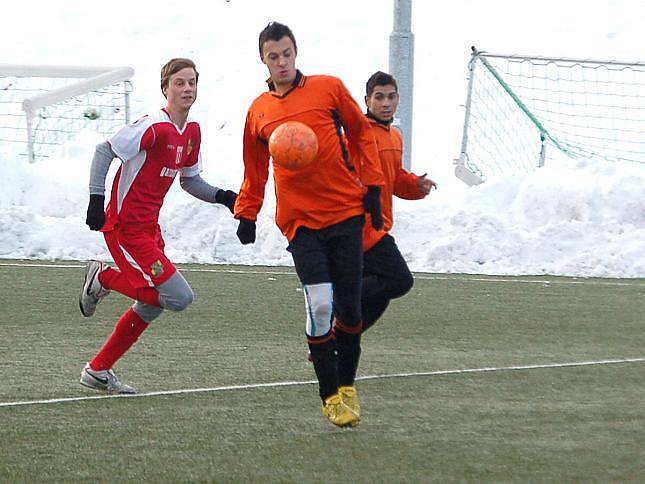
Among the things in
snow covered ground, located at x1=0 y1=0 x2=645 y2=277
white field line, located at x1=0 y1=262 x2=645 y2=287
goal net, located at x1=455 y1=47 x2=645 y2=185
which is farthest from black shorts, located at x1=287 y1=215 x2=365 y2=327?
goal net, located at x1=455 y1=47 x2=645 y2=185

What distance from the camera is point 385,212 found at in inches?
331

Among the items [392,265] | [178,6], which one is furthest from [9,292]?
[178,6]

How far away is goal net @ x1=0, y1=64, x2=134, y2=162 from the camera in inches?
855

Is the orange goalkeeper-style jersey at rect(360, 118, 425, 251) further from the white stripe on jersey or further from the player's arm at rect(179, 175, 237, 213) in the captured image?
the white stripe on jersey

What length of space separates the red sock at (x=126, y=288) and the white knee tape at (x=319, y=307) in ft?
4.01

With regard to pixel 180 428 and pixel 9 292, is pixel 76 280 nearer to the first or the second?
pixel 9 292

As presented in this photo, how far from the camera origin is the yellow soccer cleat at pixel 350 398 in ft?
21.8

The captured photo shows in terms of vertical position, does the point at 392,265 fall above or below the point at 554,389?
Answer: above

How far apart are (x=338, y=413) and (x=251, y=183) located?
128cm

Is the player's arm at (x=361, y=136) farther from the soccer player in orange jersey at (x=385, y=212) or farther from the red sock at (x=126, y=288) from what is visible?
the red sock at (x=126, y=288)

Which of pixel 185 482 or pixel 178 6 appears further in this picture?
pixel 178 6

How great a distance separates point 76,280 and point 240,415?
6402 millimetres

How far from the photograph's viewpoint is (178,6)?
115 feet

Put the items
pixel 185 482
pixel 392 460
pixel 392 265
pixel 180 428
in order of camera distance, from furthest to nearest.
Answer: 1. pixel 392 265
2. pixel 180 428
3. pixel 392 460
4. pixel 185 482
